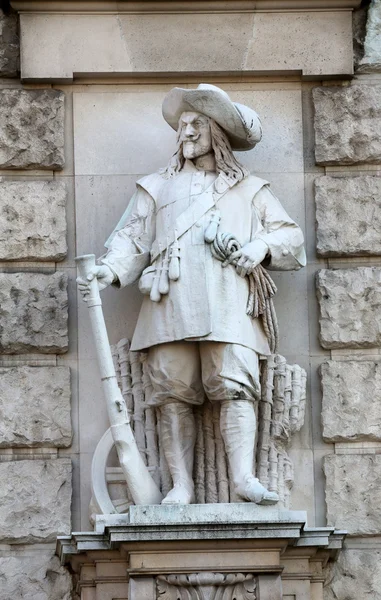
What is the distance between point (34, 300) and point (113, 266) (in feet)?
1.94

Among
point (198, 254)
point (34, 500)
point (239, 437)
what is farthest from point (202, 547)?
point (198, 254)

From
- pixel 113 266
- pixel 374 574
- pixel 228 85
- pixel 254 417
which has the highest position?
pixel 228 85

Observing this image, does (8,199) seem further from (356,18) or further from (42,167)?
(356,18)

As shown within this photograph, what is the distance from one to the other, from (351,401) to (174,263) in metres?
1.18

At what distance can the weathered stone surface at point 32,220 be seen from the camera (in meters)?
11.4

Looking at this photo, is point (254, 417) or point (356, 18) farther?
point (356, 18)

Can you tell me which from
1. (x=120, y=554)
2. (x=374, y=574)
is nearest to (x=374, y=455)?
(x=374, y=574)

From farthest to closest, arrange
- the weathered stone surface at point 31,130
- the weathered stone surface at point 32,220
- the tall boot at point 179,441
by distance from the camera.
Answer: the weathered stone surface at point 31,130
the weathered stone surface at point 32,220
the tall boot at point 179,441

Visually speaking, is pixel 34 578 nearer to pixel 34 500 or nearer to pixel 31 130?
pixel 34 500

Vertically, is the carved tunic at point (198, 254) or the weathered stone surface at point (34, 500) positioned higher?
the carved tunic at point (198, 254)

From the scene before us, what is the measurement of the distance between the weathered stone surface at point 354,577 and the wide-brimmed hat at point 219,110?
2162 millimetres

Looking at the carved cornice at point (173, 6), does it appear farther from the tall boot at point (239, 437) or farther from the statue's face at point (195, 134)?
the tall boot at point (239, 437)

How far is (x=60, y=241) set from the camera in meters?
Answer: 11.4

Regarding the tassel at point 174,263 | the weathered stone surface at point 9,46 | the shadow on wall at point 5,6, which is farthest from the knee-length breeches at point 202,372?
the shadow on wall at point 5,6
